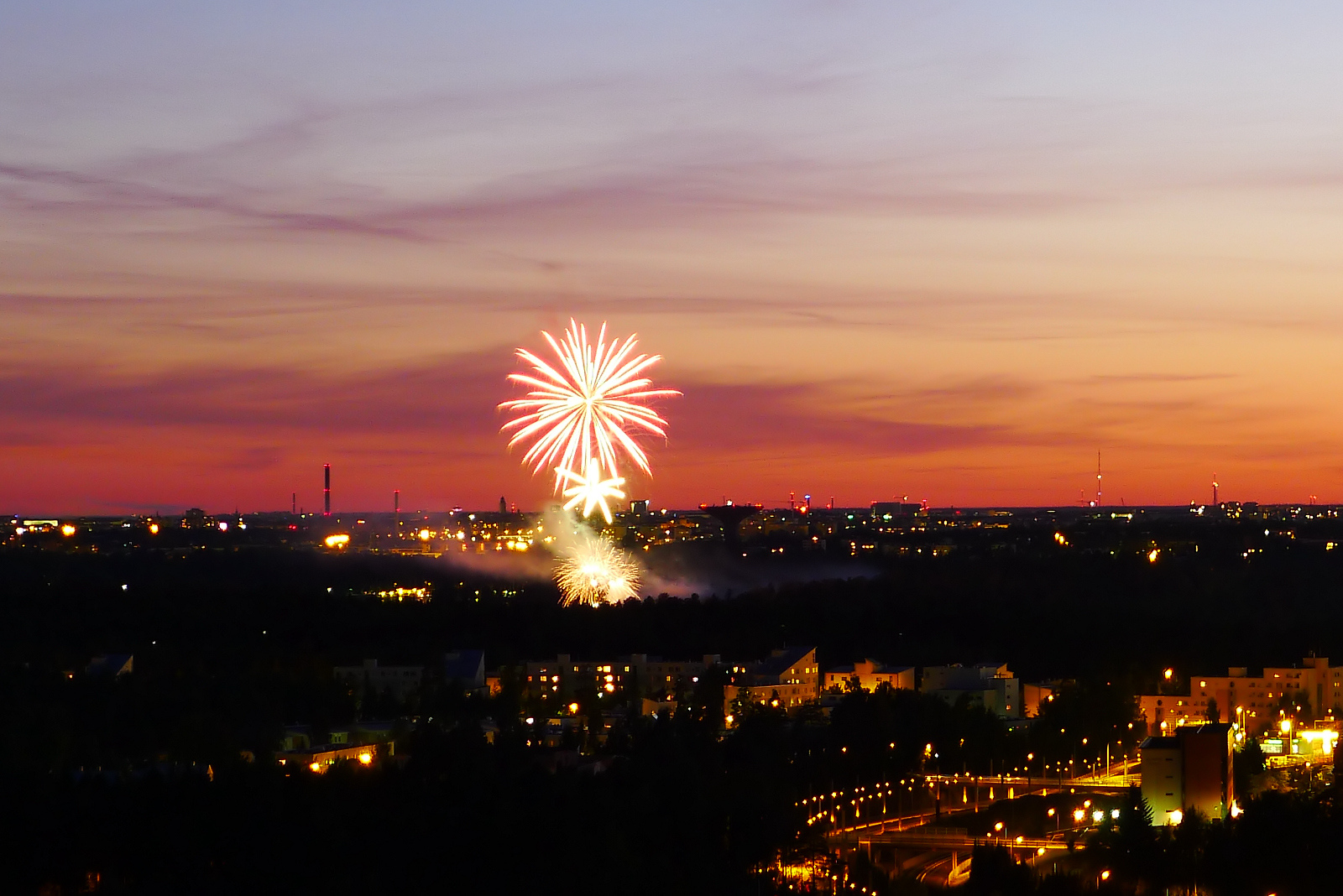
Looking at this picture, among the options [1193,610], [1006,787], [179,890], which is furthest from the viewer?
[1193,610]

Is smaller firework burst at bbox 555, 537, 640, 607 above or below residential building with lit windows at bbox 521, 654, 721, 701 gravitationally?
above

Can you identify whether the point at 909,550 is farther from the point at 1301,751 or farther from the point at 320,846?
the point at 320,846

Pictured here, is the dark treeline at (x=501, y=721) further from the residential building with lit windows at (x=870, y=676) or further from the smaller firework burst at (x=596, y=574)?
the residential building with lit windows at (x=870, y=676)

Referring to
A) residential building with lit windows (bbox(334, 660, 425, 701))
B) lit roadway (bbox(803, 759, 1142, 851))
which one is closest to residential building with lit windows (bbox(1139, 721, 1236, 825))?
lit roadway (bbox(803, 759, 1142, 851))

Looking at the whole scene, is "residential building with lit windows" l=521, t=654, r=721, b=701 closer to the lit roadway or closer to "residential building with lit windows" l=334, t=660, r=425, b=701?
"residential building with lit windows" l=334, t=660, r=425, b=701

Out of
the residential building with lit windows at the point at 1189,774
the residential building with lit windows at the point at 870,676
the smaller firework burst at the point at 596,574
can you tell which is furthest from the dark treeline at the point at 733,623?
the residential building with lit windows at the point at 1189,774

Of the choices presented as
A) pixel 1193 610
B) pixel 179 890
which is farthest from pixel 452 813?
pixel 1193 610

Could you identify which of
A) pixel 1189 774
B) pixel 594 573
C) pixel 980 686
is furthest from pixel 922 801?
pixel 594 573
